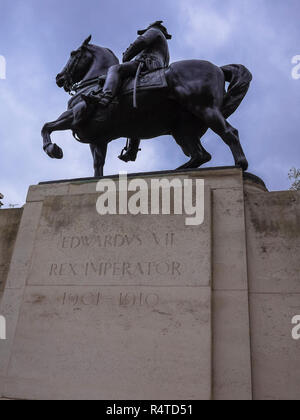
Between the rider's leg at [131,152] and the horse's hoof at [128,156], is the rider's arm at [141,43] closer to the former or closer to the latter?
the rider's leg at [131,152]

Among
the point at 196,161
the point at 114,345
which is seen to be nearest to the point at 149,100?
the point at 196,161

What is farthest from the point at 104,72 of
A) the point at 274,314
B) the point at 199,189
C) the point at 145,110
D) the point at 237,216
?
the point at 274,314

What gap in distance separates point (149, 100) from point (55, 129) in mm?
1773

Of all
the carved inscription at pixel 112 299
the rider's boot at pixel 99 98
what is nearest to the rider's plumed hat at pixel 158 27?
the rider's boot at pixel 99 98

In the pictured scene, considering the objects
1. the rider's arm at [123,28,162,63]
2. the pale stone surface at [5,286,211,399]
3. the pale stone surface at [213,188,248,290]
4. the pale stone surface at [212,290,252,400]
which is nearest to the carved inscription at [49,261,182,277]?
the pale stone surface at [5,286,211,399]

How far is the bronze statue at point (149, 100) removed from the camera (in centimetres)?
619

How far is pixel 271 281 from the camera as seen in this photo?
430 centimetres

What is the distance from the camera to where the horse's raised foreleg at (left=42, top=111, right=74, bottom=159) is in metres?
6.76

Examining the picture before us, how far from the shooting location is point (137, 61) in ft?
22.7

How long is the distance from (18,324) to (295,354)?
3099 mm

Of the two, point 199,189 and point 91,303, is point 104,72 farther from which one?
point 91,303

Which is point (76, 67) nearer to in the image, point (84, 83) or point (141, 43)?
point (84, 83)

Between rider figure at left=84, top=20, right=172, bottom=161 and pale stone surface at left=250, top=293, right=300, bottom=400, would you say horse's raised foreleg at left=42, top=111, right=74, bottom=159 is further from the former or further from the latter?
pale stone surface at left=250, top=293, right=300, bottom=400

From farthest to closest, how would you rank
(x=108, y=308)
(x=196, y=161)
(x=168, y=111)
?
(x=168, y=111) < (x=196, y=161) < (x=108, y=308)
